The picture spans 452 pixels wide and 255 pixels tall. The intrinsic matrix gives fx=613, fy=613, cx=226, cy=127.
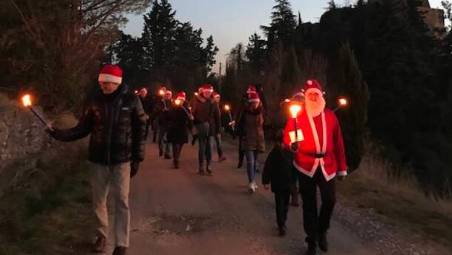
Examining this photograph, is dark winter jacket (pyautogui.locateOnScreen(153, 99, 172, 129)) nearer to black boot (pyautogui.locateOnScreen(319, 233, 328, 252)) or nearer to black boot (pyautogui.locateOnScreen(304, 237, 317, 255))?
black boot (pyautogui.locateOnScreen(319, 233, 328, 252))

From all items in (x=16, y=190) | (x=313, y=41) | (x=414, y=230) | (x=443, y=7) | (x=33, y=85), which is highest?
(x=443, y=7)

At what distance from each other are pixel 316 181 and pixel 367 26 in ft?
142

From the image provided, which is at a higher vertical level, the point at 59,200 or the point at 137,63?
the point at 137,63

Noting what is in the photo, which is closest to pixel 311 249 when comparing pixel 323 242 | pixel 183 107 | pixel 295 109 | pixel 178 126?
pixel 323 242

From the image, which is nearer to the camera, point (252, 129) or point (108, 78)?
point (108, 78)

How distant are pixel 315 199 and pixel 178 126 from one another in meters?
8.31

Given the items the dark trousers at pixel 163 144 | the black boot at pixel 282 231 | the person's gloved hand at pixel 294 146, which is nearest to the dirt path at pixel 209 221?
the black boot at pixel 282 231

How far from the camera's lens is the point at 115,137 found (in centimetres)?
675

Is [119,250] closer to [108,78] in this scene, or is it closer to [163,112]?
[108,78]

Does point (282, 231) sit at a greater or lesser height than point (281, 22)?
lesser

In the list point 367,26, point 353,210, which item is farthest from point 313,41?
point 353,210

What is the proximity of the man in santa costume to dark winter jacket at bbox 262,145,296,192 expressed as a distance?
3.56 ft

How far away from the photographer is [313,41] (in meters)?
57.7

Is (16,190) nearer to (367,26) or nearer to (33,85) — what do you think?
(33,85)
